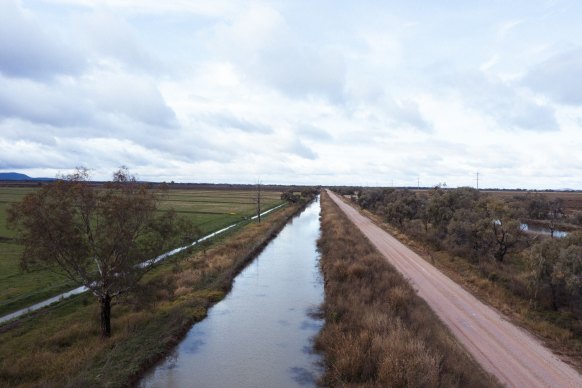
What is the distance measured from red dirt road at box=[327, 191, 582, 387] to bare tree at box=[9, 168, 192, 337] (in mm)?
13577

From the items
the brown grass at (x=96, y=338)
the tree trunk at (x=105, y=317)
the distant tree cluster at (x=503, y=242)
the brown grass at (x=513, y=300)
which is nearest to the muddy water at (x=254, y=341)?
the brown grass at (x=96, y=338)

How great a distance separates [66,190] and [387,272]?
19271 mm

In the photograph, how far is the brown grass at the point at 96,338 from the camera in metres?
14.0

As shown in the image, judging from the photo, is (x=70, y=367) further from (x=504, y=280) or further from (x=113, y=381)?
(x=504, y=280)

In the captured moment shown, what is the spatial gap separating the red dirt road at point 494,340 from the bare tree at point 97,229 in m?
13.6

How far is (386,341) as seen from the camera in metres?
14.7

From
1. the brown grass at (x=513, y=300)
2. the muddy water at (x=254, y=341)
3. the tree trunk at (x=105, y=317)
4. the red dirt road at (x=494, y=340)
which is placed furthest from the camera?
the brown grass at (x=513, y=300)

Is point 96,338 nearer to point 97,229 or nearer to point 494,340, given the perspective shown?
point 97,229

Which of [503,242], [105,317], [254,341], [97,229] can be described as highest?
[97,229]

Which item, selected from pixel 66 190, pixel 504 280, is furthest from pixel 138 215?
pixel 504 280

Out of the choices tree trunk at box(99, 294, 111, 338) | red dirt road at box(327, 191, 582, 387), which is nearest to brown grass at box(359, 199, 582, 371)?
red dirt road at box(327, 191, 582, 387)

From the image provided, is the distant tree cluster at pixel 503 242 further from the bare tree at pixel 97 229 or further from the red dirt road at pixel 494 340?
the bare tree at pixel 97 229

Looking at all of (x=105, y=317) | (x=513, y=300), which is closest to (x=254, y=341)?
(x=105, y=317)

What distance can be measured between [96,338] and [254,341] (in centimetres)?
647
